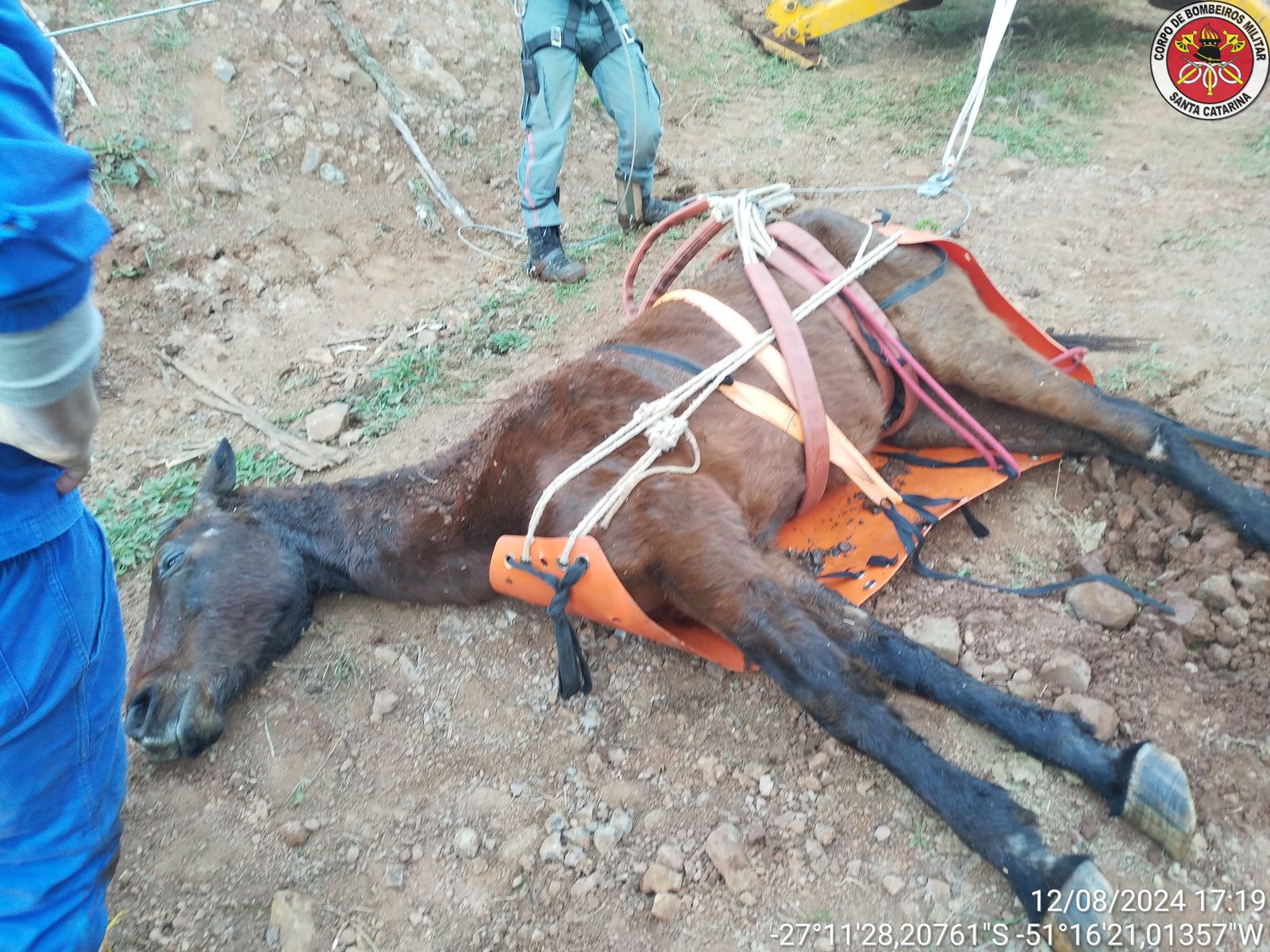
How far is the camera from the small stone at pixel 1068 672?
7.87 feet

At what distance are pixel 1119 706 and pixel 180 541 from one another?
3187mm

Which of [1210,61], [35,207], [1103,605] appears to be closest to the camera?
[35,207]

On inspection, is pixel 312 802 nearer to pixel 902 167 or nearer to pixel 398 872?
pixel 398 872

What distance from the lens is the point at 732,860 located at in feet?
6.97

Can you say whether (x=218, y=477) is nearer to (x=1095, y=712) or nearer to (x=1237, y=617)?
(x=1095, y=712)

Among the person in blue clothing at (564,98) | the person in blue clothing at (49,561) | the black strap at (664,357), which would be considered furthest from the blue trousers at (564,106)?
the person in blue clothing at (49,561)

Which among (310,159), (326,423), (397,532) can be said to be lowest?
(326,423)

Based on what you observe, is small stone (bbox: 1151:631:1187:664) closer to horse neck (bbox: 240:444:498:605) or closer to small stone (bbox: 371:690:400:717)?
horse neck (bbox: 240:444:498:605)

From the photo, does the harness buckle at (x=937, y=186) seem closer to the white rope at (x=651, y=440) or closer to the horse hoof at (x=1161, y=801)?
the white rope at (x=651, y=440)

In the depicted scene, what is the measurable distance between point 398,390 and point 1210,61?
22.6 feet

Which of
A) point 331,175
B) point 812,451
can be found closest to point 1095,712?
point 812,451

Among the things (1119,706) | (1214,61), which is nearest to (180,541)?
(1119,706)

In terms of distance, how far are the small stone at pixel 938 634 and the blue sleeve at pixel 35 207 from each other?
236cm

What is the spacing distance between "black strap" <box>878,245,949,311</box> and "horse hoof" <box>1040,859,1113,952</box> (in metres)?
2.10
